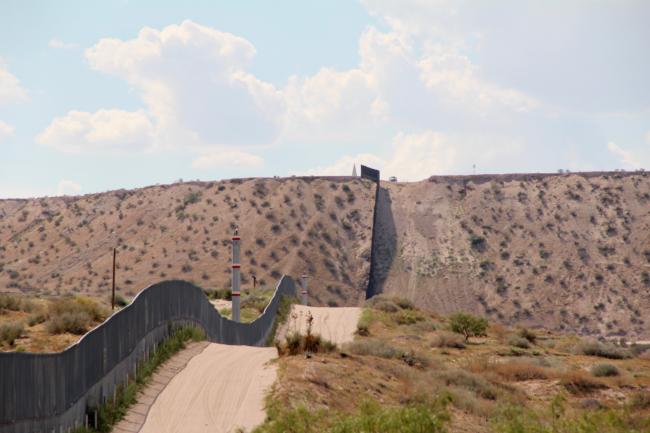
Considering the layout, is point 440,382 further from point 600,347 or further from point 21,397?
point 600,347

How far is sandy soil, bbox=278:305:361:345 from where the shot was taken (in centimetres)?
4312

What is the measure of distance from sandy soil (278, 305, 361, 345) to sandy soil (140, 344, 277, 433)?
59.0 feet

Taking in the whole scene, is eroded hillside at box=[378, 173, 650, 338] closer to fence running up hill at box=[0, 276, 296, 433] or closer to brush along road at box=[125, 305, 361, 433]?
brush along road at box=[125, 305, 361, 433]

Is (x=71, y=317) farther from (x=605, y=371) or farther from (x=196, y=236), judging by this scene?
(x=196, y=236)

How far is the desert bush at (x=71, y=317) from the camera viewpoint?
2880 cm

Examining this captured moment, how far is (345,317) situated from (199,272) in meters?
41.7

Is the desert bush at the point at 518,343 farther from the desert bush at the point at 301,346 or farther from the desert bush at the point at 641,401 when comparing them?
the desert bush at the point at 301,346

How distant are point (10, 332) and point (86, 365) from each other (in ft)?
40.5

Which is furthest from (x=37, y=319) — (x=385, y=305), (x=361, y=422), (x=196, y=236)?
(x=196, y=236)

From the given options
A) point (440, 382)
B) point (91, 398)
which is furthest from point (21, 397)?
point (440, 382)

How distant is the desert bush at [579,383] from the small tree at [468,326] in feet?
50.3

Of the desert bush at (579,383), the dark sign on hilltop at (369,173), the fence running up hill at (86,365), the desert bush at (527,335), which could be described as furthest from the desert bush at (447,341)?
the dark sign on hilltop at (369,173)

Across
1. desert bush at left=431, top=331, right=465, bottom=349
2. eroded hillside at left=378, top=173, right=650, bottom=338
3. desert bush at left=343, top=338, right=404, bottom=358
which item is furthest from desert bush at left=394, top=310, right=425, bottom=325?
eroded hillside at left=378, top=173, right=650, bottom=338

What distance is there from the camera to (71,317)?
95.1 feet
